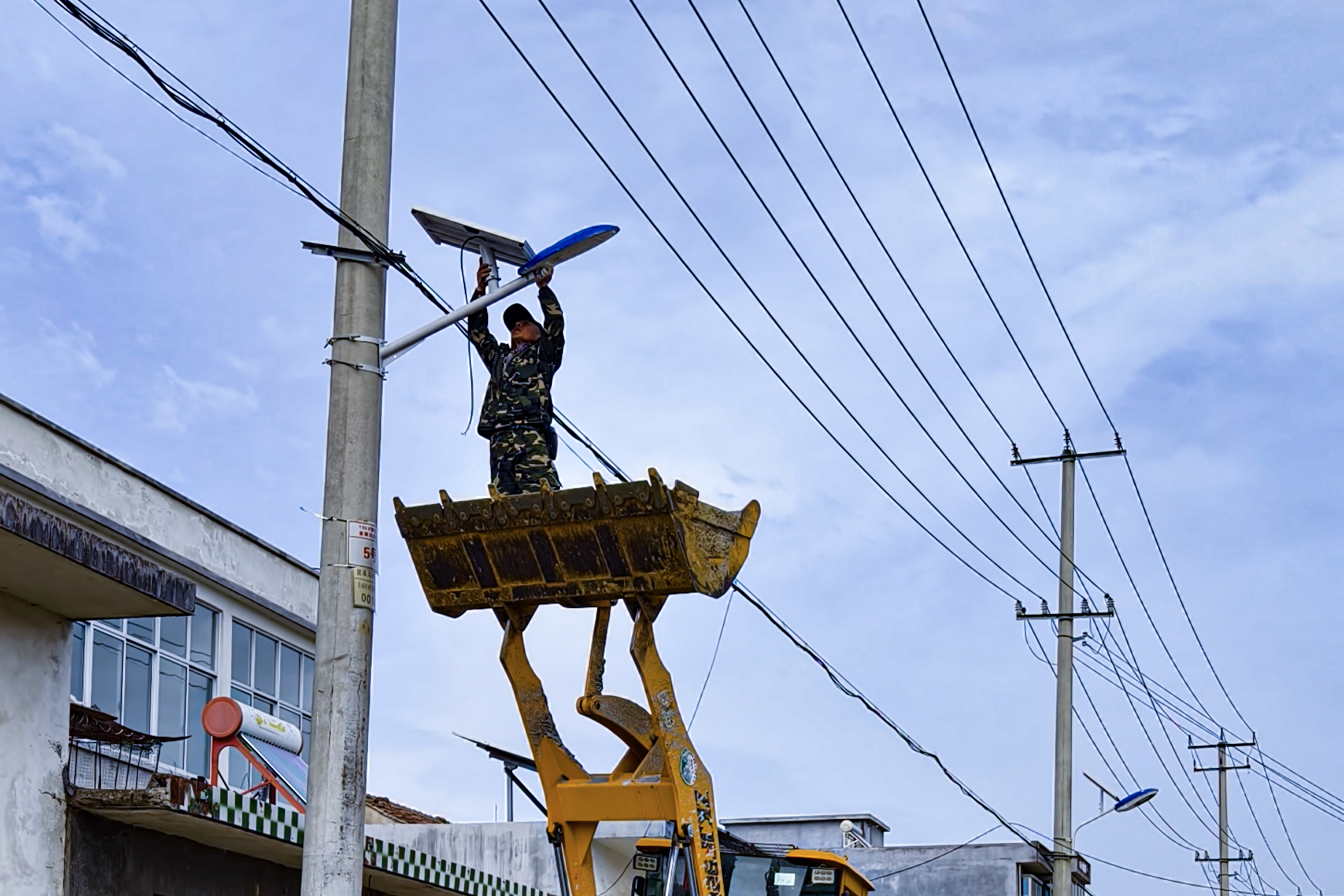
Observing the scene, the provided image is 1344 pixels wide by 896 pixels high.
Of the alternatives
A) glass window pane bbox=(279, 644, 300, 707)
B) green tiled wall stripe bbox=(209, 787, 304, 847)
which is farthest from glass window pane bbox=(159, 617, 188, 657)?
green tiled wall stripe bbox=(209, 787, 304, 847)

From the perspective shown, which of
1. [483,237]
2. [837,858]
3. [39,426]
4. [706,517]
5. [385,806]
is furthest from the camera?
[385,806]

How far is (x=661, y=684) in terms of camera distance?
12219 millimetres

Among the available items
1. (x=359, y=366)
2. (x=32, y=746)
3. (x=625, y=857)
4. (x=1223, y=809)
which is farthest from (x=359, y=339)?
(x=1223, y=809)

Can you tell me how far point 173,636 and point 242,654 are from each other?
1547 mm

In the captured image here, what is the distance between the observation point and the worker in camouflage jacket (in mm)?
11672

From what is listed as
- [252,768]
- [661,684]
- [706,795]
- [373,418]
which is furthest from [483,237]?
[252,768]

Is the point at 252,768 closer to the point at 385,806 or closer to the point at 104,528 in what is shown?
the point at 104,528

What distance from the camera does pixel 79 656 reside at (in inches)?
680

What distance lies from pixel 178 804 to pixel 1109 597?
24.1 meters

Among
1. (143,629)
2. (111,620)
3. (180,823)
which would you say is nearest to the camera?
(180,823)

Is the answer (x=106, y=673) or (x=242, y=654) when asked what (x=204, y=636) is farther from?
(x=106, y=673)

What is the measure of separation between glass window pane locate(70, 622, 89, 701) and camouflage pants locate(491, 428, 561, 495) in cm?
702

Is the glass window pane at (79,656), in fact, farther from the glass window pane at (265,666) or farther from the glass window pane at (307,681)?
the glass window pane at (307,681)

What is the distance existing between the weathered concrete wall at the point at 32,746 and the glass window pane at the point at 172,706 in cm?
614
